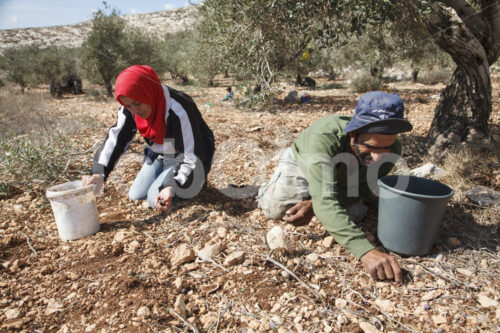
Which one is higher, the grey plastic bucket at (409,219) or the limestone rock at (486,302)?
Result: the grey plastic bucket at (409,219)

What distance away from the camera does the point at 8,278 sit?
74.8 inches

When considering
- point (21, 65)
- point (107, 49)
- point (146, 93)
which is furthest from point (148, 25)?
point (146, 93)

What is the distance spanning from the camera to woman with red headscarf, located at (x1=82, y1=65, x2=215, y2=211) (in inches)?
89.6

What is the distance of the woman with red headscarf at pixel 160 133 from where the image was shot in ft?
7.47

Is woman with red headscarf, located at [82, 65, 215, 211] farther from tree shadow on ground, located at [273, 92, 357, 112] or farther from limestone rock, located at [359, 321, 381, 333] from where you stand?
tree shadow on ground, located at [273, 92, 357, 112]

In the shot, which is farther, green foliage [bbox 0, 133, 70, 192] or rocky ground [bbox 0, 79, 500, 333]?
green foliage [bbox 0, 133, 70, 192]

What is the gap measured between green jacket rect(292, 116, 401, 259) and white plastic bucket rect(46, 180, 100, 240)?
1.52 m

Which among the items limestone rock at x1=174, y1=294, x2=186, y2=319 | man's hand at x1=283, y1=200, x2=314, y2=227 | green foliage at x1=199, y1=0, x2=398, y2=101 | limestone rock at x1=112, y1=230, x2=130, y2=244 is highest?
green foliage at x1=199, y1=0, x2=398, y2=101

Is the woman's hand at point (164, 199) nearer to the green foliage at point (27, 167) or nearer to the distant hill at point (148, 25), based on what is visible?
the green foliage at point (27, 167)

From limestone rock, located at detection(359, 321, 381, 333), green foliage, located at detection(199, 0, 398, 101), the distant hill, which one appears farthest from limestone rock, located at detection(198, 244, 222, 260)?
the distant hill

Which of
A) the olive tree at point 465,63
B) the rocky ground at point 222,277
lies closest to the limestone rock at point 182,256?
the rocky ground at point 222,277

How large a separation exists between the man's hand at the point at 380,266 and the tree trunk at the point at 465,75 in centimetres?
217

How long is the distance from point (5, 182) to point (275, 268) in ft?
8.82

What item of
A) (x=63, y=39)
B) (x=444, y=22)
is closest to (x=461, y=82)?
(x=444, y=22)
